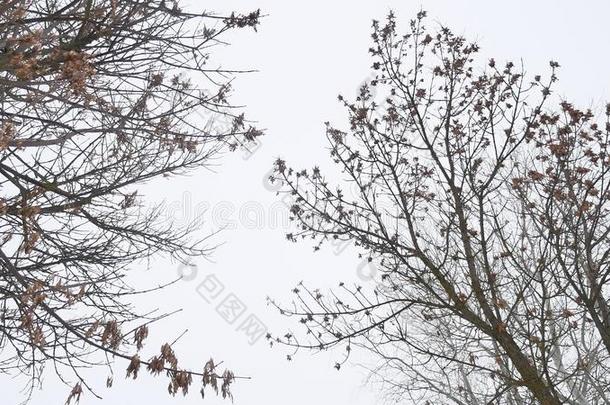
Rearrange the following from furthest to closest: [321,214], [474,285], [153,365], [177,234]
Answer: [177,234] < [321,214] < [474,285] < [153,365]

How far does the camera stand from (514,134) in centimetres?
345

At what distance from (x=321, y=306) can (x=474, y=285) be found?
1147 mm

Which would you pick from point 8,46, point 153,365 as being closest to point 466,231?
point 153,365

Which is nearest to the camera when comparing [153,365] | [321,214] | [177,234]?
[153,365]

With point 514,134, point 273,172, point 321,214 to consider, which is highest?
point 273,172

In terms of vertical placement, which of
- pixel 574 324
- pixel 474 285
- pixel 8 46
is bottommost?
pixel 574 324

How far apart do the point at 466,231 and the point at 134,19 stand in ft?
9.83

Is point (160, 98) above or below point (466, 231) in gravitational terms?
above

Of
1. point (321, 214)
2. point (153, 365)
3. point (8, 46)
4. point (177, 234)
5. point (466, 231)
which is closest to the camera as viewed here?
point (153, 365)

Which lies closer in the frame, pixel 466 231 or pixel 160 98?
pixel 466 231

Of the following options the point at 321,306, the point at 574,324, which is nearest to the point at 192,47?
the point at 321,306

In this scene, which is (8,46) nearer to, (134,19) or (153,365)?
(134,19)

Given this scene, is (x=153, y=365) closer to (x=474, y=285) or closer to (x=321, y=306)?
(x=321, y=306)

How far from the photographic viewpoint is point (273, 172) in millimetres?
4023
